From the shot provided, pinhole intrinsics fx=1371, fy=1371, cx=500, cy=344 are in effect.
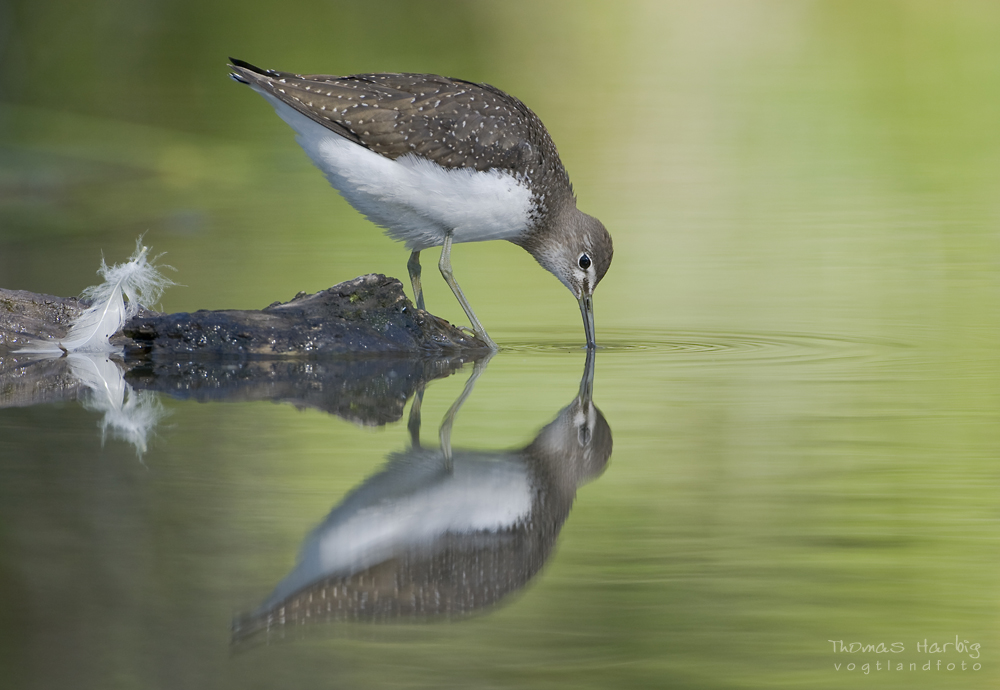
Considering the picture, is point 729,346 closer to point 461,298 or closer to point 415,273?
point 461,298

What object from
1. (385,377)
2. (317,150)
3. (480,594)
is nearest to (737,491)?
(480,594)

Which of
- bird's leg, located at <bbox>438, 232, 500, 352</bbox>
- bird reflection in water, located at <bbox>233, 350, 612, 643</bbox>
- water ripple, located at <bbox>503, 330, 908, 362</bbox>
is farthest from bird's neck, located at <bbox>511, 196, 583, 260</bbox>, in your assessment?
bird reflection in water, located at <bbox>233, 350, 612, 643</bbox>

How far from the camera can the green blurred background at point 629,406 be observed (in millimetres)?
3133

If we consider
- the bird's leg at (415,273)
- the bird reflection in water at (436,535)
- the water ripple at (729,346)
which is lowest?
the bird reflection in water at (436,535)

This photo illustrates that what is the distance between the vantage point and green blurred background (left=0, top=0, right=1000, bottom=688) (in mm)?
3133

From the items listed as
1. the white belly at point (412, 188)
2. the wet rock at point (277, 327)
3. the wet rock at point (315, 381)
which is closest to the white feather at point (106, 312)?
the wet rock at point (277, 327)

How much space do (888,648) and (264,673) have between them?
4.53 feet

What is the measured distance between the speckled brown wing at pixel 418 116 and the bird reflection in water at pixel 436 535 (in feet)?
7.75

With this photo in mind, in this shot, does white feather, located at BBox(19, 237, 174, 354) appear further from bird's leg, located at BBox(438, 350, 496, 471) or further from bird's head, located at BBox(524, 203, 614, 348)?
bird's head, located at BBox(524, 203, 614, 348)

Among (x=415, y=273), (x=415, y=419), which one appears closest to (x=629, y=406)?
(x=415, y=419)

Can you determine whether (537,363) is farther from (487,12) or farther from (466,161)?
(487,12)

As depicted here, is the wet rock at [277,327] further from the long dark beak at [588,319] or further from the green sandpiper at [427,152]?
the long dark beak at [588,319]

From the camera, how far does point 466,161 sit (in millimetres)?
7090

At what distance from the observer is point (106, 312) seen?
669cm
